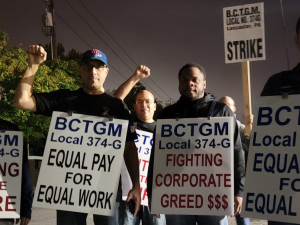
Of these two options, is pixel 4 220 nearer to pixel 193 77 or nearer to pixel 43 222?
pixel 193 77

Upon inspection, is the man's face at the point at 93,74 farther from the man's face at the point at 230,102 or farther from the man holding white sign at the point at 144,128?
the man's face at the point at 230,102

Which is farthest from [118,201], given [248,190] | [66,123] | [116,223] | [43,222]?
[43,222]

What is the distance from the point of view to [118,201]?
404cm

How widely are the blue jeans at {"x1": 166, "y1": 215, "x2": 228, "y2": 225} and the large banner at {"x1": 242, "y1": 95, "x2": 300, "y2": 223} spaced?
1.79 ft

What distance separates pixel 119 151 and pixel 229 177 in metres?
0.92

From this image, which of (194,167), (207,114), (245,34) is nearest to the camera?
(194,167)

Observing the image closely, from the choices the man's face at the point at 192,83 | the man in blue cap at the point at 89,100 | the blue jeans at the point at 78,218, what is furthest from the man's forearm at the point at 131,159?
the man's face at the point at 192,83

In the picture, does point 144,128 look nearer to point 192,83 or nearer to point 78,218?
point 192,83

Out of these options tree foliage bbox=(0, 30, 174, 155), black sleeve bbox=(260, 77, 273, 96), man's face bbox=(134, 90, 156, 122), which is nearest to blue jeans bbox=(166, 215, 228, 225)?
black sleeve bbox=(260, 77, 273, 96)

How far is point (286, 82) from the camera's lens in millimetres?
3455

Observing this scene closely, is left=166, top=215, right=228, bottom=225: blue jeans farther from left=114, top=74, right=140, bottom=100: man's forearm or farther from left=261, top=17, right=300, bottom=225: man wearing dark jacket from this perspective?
left=114, top=74, right=140, bottom=100: man's forearm

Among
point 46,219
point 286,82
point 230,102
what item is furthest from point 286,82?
point 46,219

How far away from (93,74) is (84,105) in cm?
28

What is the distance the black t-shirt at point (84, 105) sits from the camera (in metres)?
4.08
